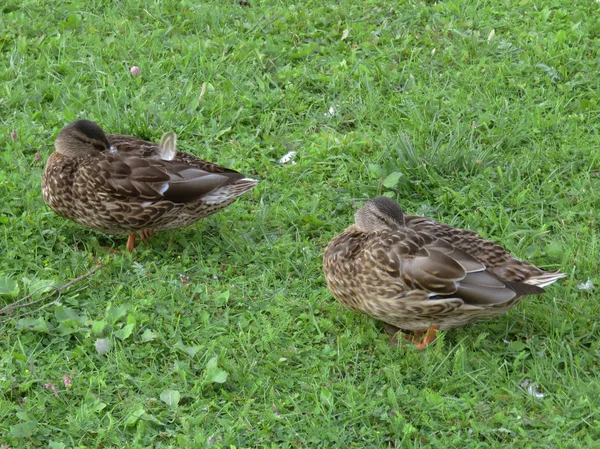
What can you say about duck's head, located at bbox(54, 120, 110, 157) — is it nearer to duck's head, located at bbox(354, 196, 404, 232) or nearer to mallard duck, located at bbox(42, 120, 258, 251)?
mallard duck, located at bbox(42, 120, 258, 251)

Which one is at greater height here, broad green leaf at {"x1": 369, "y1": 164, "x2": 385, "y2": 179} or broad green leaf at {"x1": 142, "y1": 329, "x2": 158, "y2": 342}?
broad green leaf at {"x1": 369, "y1": 164, "x2": 385, "y2": 179}

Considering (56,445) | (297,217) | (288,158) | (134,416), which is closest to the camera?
(56,445)

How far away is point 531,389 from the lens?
13.9ft

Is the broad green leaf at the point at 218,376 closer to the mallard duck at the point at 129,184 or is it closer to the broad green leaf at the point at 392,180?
the mallard duck at the point at 129,184

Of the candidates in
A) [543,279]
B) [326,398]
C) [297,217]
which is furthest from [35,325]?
[543,279]

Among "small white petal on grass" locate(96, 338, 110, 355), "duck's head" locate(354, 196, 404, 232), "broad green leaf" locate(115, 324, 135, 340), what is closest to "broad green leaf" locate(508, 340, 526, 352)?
"duck's head" locate(354, 196, 404, 232)

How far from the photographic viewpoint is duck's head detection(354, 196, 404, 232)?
4723 millimetres

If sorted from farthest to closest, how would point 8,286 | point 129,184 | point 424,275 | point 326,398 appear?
1. point 129,184
2. point 8,286
3. point 424,275
4. point 326,398

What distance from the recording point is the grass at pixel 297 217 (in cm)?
415

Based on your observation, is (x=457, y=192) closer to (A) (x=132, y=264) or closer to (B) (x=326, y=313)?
(B) (x=326, y=313)

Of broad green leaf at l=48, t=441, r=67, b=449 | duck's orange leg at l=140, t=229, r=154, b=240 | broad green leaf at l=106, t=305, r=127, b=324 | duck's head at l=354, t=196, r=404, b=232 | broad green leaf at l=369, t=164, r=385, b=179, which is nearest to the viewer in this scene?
broad green leaf at l=48, t=441, r=67, b=449

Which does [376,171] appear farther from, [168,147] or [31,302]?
[31,302]

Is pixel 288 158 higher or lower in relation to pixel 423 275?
lower

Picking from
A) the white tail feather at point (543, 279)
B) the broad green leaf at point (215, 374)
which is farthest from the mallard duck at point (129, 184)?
the white tail feather at point (543, 279)
